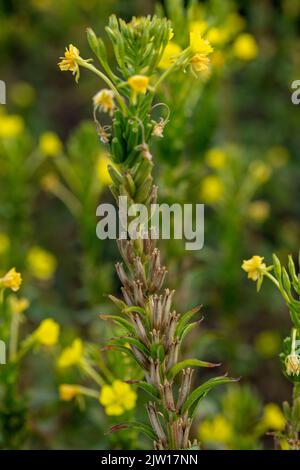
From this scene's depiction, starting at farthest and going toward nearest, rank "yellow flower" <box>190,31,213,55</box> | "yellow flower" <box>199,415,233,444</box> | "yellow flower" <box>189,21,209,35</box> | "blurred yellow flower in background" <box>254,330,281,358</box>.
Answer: "blurred yellow flower in background" <box>254,330,281,358</box> → "yellow flower" <box>189,21,209,35</box> → "yellow flower" <box>199,415,233,444</box> → "yellow flower" <box>190,31,213,55</box>

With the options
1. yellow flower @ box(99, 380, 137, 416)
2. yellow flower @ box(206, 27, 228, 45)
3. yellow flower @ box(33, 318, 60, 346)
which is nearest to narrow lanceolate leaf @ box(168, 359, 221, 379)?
yellow flower @ box(99, 380, 137, 416)

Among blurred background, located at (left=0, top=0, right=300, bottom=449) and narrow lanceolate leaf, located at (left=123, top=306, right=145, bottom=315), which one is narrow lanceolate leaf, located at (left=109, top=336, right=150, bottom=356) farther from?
blurred background, located at (left=0, top=0, right=300, bottom=449)

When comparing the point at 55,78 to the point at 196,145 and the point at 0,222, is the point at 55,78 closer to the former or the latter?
the point at 0,222

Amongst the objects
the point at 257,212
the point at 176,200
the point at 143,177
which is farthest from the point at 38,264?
the point at 143,177

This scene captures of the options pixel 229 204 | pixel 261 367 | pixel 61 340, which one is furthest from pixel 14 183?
pixel 261 367

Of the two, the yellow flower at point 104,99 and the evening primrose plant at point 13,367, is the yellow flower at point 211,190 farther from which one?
the yellow flower at point 104,99

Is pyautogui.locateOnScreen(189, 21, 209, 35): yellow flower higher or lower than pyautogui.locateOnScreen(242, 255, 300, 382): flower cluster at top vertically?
higher
